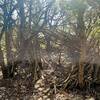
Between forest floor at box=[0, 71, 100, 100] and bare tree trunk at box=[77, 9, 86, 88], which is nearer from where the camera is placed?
bare tree trunk at box=[77, 9, 86, 88]

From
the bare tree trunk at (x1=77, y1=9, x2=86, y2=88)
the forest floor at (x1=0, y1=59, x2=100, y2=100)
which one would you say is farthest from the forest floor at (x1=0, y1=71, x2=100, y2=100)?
the bare tree trunk at (x1=77, y1=9, x2=86, y2=88)

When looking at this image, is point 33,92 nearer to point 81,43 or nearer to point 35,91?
point 35,91

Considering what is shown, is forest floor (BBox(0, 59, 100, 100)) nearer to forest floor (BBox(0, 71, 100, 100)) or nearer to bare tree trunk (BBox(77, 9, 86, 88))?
forest floor (BBox(0, 71, 100, 100))

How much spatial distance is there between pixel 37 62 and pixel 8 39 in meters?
1.55

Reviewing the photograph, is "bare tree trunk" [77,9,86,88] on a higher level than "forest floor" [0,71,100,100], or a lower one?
higher

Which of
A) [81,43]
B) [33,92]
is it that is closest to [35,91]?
[33,92]

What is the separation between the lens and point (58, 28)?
11.2 metres

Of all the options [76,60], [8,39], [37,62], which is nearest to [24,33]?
[8,39]

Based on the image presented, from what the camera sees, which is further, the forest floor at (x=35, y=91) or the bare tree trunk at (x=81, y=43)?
the forest floor at (x=35, y=91)

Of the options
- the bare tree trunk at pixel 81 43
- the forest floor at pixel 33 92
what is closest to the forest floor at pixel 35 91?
the forest floor at pixel 33 92

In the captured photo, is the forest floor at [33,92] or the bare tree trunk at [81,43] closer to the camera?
the bare tree trunk at [81,43]

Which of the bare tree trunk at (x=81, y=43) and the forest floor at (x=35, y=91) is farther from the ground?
the bare tree trunk at (x=81, y=43)

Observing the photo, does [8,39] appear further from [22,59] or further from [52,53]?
[52,53]

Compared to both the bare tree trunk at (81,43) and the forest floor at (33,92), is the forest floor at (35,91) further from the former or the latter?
the bare tree trunk at (81,43)
